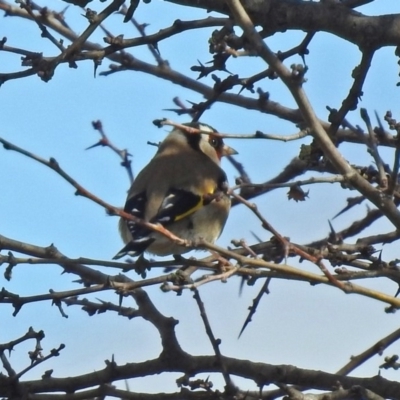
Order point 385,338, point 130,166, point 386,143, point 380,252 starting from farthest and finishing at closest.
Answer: point 130,166
point 386,143
point 385,338
point 380,252

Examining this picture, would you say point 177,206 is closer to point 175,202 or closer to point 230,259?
point 175,202

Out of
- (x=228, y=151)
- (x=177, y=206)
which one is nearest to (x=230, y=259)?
(x=177, y=206)

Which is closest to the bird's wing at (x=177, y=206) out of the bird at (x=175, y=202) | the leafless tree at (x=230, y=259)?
the bird at (x=175, y=202)

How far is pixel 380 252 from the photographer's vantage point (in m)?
3.40

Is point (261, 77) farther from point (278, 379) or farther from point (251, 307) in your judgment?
point (278, 379)

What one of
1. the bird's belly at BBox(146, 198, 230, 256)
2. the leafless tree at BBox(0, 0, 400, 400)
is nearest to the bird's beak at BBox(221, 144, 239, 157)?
the bird's belly at BBox(146, 198, 230, 256)

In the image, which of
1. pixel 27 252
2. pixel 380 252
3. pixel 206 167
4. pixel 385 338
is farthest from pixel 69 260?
pixel 206 167

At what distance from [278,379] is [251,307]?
0.31 meters

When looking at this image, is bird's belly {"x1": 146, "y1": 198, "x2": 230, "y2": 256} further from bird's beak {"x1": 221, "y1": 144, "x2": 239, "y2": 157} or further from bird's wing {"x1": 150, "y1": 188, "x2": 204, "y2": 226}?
bird's beak {"x1": 221, "y1": 144, "x2": 239, "y2": 157}

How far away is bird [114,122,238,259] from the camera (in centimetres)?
589

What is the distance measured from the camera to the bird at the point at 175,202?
589cm

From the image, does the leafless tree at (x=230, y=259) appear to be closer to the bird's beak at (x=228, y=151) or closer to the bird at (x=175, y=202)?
the bird at (x=175, y=202)

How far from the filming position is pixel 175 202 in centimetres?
608

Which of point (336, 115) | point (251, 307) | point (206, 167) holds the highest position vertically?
point (206, 167)
